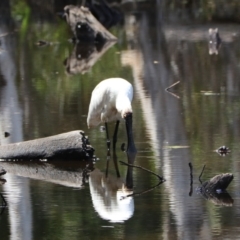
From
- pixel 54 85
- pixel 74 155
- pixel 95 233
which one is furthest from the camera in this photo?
pixel 54 85

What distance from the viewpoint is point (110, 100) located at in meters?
11.5

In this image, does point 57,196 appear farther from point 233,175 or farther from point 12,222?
point 233,175

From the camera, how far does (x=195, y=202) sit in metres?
8.48

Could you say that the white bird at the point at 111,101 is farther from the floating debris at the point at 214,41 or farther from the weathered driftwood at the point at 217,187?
the floating debris at the point at 214,41

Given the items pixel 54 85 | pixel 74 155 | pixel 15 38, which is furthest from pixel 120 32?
pixel 74 155

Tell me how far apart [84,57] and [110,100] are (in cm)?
1252

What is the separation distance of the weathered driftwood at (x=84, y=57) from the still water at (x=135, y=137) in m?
0.04

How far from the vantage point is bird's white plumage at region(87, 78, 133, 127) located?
37.1 feet

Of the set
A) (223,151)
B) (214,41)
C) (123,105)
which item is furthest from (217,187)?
(214,41)

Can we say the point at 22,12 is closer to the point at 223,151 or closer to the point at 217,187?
the point at 223,151

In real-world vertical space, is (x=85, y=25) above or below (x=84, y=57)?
above

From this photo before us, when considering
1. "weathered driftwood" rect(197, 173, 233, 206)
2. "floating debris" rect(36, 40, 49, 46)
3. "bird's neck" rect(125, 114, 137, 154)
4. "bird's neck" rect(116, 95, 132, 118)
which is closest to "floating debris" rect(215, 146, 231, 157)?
"bird's neck" rect(125, 114, 137, 154)

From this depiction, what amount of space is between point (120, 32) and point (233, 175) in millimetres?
22318

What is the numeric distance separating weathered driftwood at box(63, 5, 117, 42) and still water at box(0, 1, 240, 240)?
838mm
